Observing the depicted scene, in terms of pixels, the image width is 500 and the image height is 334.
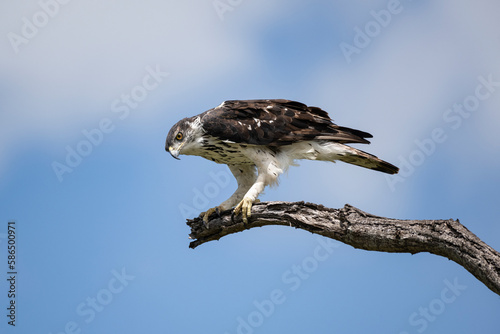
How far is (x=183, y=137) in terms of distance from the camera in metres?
8.15

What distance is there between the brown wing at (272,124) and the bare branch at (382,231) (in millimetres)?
1062

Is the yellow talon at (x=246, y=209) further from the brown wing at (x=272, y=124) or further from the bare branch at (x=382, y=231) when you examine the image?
the brown wing at (x=272, y=124)

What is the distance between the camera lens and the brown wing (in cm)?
798

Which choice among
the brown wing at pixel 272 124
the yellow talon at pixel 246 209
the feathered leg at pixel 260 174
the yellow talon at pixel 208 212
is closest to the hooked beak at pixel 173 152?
the brown wing at pixel 272 124

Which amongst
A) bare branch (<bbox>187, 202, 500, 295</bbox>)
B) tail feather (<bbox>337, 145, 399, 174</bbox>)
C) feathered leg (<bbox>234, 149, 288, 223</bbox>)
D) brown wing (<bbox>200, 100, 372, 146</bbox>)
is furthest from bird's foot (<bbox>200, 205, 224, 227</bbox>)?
tail feather (<bbox>337, 145, 399, 174</bbox>)

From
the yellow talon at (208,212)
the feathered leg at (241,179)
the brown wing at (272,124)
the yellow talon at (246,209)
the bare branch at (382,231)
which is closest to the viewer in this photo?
the bare branch at (382,231)

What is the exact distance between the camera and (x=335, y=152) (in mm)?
8164

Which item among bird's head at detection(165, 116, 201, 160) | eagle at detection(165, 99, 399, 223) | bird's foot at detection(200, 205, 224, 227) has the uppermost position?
eagle at detection(165, 99, 399, 223)

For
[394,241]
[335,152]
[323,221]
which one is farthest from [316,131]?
[394,241]

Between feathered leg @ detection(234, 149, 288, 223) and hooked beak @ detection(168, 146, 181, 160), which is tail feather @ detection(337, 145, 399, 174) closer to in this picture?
Answer: feathered leg @ detection(234, 149, 288, 223)

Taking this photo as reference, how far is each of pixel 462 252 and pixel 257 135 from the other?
3.22m

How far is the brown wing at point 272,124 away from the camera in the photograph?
7.98m

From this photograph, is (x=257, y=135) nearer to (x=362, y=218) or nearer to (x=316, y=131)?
(x=316, y=131)

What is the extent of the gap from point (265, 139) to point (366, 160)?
1517 mm
